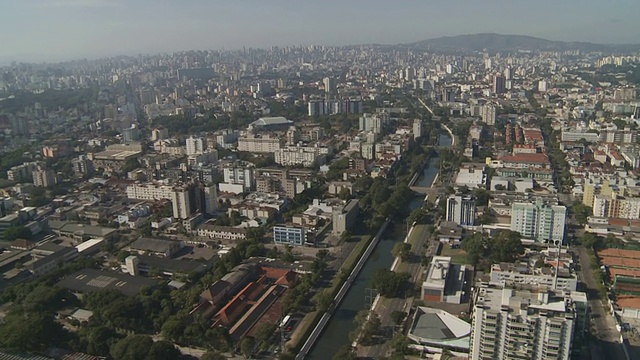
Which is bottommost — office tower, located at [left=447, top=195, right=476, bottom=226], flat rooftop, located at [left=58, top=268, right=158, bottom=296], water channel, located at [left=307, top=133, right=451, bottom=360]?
water channel, located at [left=307, top=133, right=451, bottom=360]

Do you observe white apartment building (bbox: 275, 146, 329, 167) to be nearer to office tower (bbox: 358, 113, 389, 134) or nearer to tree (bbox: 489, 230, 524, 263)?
office tower (bbox: 358, 113, 389, 134)

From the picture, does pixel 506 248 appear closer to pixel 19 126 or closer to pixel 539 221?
pixel 539 221

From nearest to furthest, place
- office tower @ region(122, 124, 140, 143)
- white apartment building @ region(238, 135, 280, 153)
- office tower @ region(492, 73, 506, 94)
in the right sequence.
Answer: white apartment building @ region(238, 135, 280, 153) < office tower @ region(122, 124, 140, 143) < office tower @ region(492, 73, 506, 94)

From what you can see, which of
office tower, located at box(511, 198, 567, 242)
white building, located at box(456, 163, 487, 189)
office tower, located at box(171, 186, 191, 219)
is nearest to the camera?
office tower, located at box(511, 198, 567, 242)

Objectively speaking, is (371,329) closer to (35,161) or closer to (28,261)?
(28,261)

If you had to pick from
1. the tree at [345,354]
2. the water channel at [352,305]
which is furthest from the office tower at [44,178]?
the tree at [345,354]

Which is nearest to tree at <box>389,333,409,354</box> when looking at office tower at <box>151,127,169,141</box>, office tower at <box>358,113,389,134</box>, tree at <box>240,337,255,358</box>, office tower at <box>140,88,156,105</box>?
tree at <box>240,337,255,358</box>

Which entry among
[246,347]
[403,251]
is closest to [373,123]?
[403,251]
